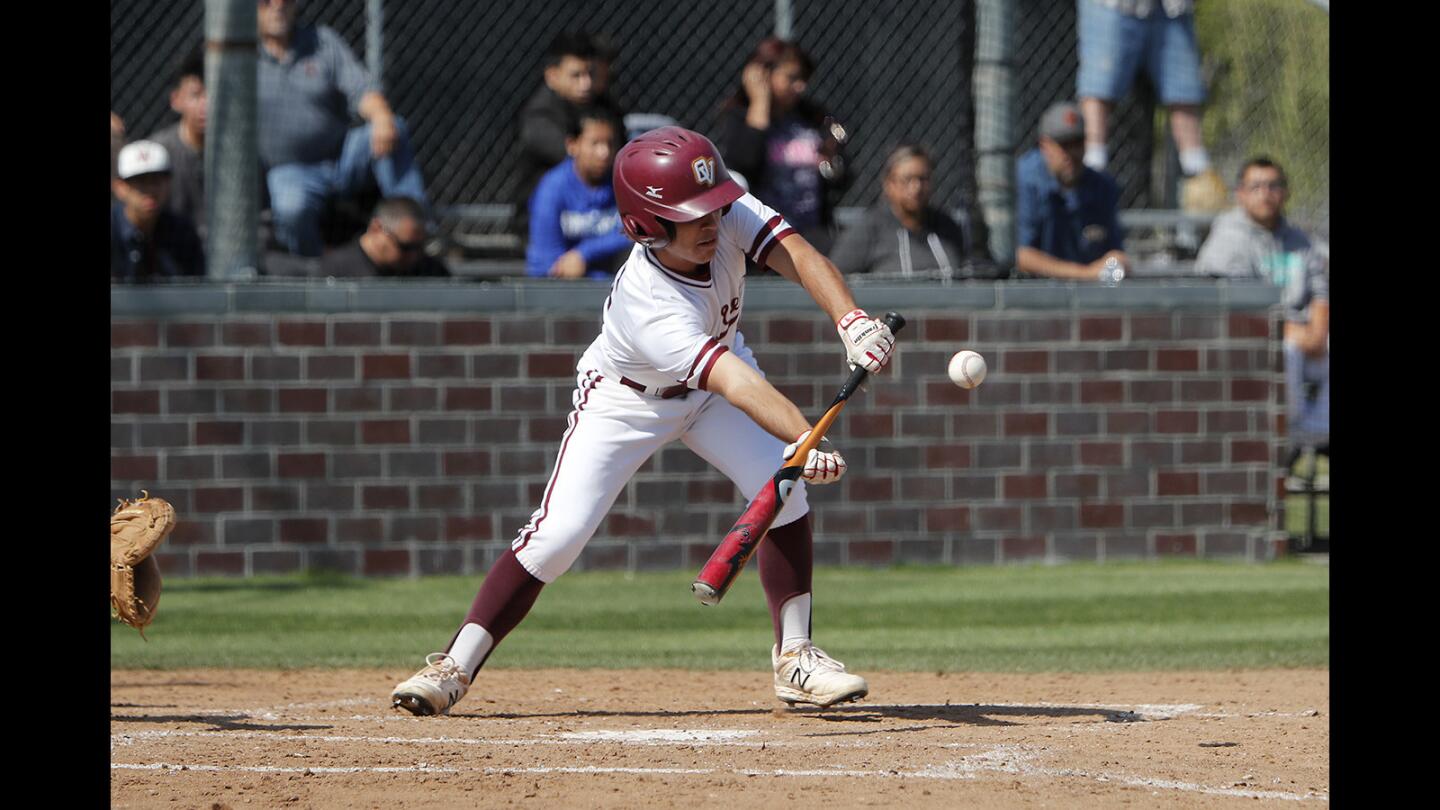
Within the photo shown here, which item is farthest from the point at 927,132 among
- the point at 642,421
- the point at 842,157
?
the point at 642,421

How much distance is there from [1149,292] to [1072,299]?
1.35ft

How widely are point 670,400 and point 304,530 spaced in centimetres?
404

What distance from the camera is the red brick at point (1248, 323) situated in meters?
9.52

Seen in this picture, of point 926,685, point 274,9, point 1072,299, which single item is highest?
point 274,9

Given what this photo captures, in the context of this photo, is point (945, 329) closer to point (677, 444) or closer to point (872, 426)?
point (872, 426)

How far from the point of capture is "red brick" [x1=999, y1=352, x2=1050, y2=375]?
9.32 m

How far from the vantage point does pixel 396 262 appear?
9148mm

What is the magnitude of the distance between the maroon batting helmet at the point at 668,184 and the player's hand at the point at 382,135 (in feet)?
15.2

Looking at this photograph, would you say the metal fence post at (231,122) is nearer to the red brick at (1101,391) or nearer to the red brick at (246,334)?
the red brick at (246,334)

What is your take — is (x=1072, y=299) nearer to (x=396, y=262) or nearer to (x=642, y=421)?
(x=396, y=262)

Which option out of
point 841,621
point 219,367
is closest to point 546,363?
point 219,367

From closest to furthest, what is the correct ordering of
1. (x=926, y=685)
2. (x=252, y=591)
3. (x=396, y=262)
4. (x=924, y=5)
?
(x=926, y=685)
(x=252, y=591)
(x=396, y=262)
(x=924, y=5)

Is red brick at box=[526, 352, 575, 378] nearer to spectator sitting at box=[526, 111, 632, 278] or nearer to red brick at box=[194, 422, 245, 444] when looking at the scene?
spectator sitting at box=[526, 111, 632, 278]

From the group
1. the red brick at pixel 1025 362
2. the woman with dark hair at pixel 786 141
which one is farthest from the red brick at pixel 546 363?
the red brick at pixel 1025 362
